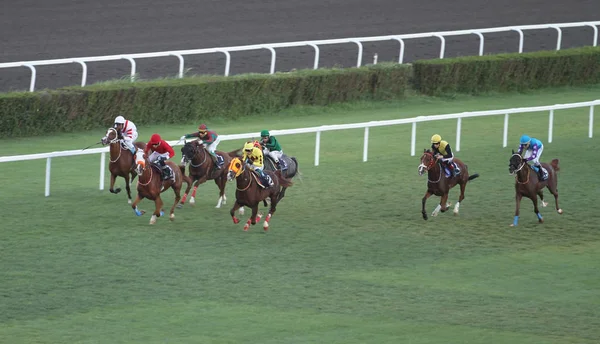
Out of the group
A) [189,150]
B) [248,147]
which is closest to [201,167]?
[189,150]

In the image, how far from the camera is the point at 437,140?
14.0 meters

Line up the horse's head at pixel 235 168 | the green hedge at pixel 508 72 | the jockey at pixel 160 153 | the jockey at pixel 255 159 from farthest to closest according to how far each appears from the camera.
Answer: the green hedge at pixel 508 72 < the jockey at pixel 160 153 < the jockey at pixel 255 159 < the horse's head at pixel 235 168

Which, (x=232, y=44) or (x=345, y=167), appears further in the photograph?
(x=232, y=44)

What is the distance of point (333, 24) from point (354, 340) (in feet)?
64.3

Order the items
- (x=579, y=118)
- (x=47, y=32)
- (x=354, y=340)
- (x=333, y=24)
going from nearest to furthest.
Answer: (x=354, y=340)
(x=579, y=118)
(x=47, y=32)
(x=333, y=24)

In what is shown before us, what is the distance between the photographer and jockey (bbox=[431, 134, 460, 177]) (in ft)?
46.2

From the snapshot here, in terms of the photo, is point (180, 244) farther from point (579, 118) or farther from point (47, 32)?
point (47, 32)

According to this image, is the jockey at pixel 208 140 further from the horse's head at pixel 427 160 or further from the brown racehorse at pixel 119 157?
the horse's head at pixel 427 160

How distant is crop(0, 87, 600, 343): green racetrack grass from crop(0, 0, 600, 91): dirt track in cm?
663

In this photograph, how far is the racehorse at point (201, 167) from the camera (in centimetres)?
1439

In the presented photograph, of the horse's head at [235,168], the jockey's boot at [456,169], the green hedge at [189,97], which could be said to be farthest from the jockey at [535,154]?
the green hedge at [189,97]

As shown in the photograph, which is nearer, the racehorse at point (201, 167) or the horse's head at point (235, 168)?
the horse's head at point (235, 168)

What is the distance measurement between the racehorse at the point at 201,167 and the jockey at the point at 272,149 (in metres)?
0.52

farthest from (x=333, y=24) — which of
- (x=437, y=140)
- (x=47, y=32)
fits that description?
(x=437, y=140)
